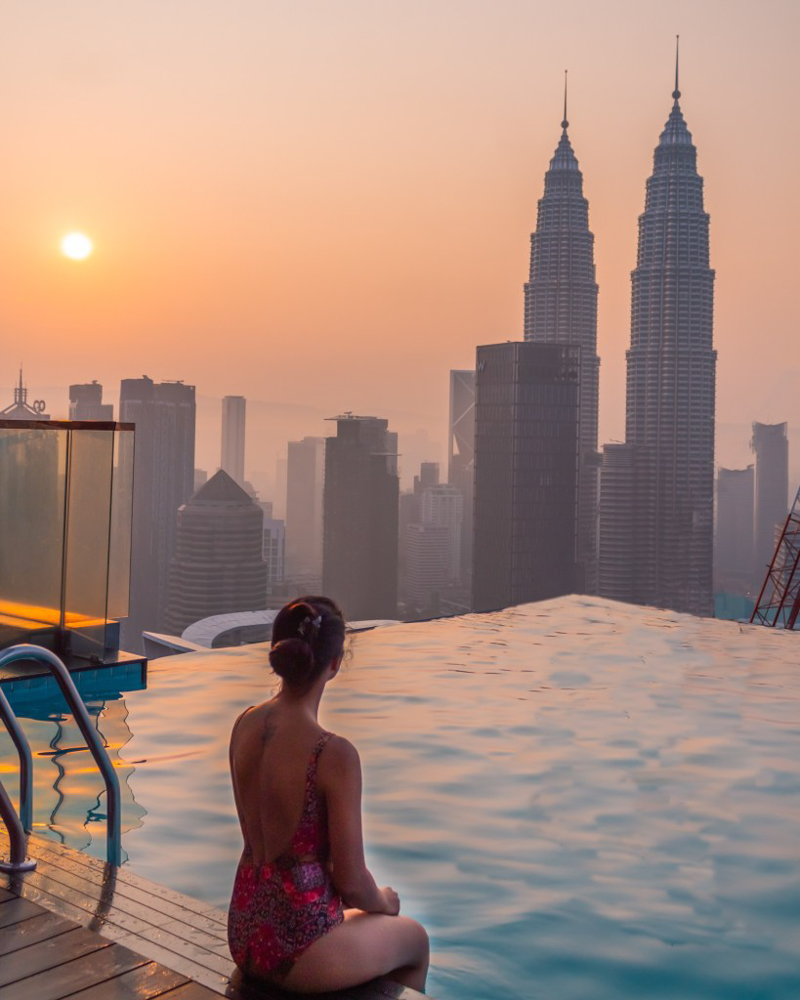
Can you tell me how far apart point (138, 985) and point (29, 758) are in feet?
4.31

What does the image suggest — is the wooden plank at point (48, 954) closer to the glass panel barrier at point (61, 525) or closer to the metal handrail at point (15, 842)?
the metal handrail at point (15, 842)

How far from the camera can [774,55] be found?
2495 centimetres

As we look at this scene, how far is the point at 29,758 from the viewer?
3.38 metres

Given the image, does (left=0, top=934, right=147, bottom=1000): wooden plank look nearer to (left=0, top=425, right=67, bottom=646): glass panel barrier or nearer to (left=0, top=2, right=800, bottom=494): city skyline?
(left=0, top=425, right=67, bottom=646): glass panel barrier

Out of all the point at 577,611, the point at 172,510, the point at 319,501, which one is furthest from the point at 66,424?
the point at 319,501

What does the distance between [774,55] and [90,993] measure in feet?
90.5

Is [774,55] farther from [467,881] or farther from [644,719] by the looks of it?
[467,881]

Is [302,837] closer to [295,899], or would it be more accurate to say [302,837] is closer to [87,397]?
[295,899]

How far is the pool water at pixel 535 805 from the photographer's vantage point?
3520 millimetres

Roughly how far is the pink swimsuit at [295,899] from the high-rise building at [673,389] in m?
67.4

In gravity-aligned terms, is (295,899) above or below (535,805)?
above

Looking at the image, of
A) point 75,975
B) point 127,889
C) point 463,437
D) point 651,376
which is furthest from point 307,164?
point 651,376

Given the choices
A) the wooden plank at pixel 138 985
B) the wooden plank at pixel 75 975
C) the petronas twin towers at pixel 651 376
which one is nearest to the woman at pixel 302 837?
the wooden plank at pixel 138 985

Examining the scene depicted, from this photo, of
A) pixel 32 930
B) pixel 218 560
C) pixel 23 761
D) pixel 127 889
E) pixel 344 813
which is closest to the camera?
pixel 344 813
